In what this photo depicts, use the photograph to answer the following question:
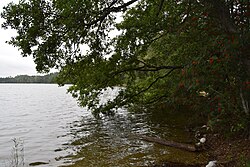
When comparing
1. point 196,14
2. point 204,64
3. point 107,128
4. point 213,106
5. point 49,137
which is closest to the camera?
point 204,64

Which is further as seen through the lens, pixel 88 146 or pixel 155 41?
pixel 155 41

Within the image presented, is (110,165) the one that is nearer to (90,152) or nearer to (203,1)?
(90,152)

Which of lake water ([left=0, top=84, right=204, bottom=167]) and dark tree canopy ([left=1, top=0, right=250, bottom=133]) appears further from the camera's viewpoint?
lake water ([left=0, top=84, right=204, bottom=167])

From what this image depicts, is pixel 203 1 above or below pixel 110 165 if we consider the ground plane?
above

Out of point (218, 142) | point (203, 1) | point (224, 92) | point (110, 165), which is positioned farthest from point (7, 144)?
point (203, 1)

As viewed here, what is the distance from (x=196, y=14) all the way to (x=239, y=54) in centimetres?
211

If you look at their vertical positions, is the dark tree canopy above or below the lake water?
above

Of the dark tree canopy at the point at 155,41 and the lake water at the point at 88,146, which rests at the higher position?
the dark tree canopy at the point at 155,41

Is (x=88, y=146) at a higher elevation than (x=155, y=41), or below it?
below

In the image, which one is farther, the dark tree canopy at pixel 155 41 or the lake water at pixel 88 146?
the lake water at pixel 88 146

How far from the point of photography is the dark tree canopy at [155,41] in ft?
21.0

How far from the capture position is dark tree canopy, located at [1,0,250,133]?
6.39 m

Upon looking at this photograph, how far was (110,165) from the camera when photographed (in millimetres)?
10352

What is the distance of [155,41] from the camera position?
15531 millimetres
